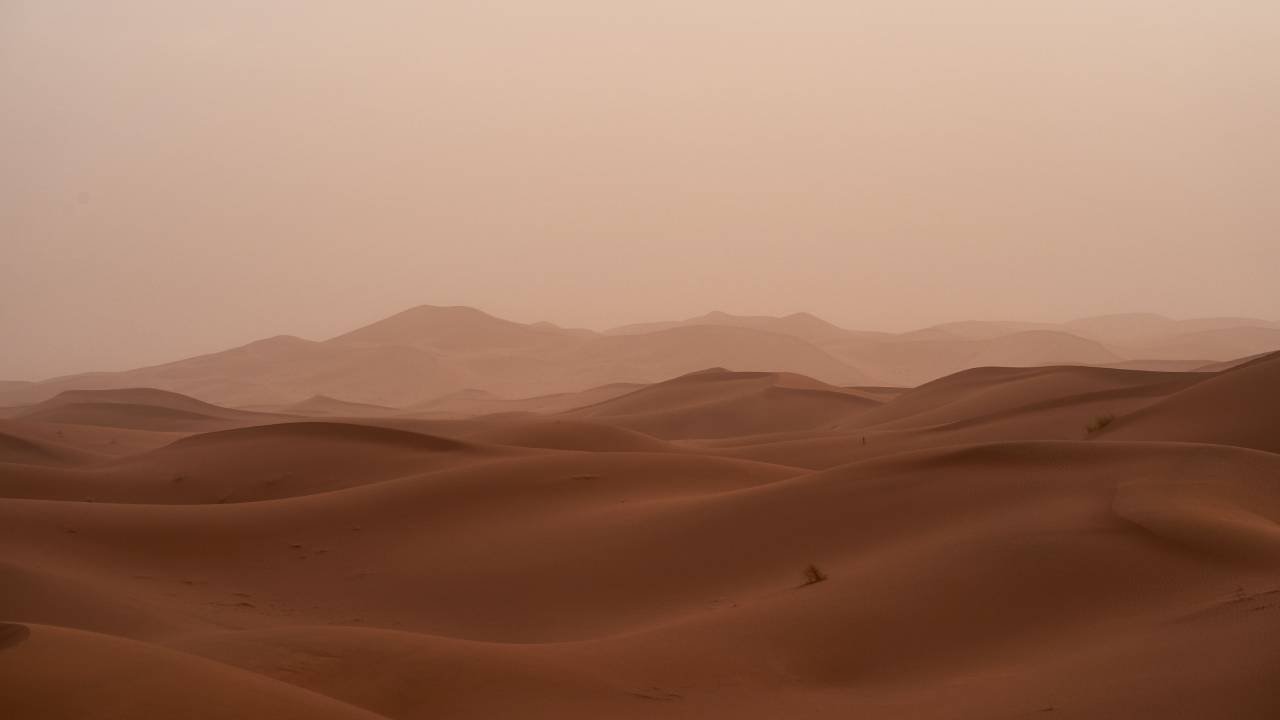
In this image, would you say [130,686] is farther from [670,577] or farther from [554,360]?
[554,360]

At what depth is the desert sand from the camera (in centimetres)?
422

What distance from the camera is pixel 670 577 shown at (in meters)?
7.20

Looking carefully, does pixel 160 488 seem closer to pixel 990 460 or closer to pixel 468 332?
pixel 990 460

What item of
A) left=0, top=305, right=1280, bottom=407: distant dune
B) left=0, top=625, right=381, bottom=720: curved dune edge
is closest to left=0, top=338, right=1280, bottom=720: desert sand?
left=0, top=625, right=381, bottom=720: curved dune edge

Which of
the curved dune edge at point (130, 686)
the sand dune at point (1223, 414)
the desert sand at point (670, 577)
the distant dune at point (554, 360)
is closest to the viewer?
the curved dune edge at point (130, 686)

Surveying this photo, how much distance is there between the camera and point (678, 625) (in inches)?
222

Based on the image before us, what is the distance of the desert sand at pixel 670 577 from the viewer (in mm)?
4219

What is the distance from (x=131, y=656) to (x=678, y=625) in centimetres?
279

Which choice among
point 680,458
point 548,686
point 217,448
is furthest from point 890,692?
point 217,448

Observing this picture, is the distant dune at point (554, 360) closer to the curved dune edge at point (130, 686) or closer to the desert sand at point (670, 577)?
the desert sand at point (670, 577)

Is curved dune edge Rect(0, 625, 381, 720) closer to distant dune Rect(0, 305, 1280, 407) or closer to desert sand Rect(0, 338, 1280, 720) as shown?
desert sand Rect(0, 338, 1280, 720)

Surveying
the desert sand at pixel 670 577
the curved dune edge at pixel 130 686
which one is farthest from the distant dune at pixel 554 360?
the curved dune edge at pixel 130 686

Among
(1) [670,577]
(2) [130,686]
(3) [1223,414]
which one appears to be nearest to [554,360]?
(3) [1223,414]

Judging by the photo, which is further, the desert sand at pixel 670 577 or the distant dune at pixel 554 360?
the distant dune at pixel 554 360
